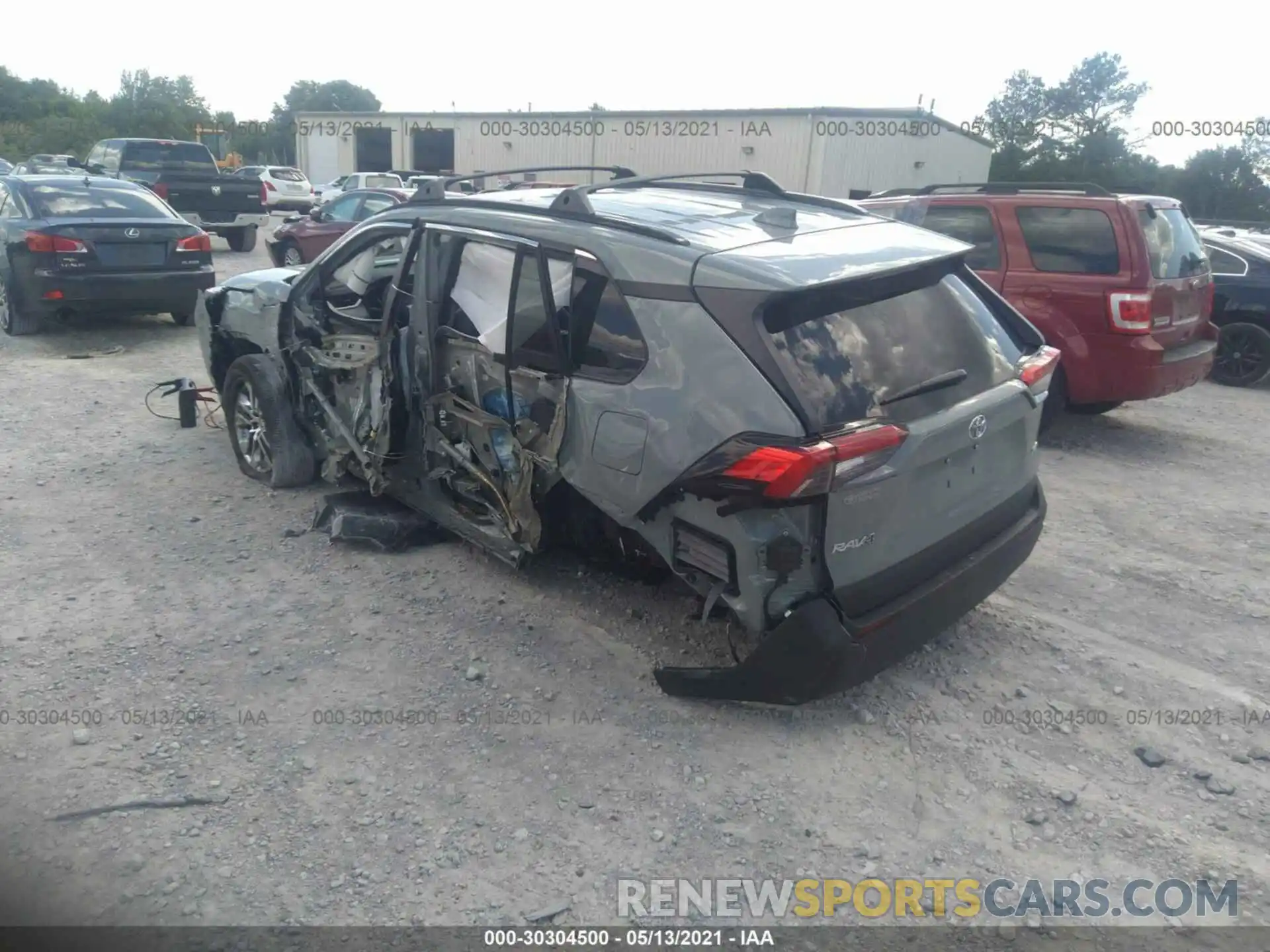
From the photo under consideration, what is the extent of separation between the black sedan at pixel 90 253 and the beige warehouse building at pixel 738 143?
1518 centimetres

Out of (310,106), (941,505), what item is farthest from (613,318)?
(310,106)

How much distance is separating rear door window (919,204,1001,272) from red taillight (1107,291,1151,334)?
0.95 m

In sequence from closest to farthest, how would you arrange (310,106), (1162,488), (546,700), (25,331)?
1. (546,700)
2. (1162,488)
3. (25,331)
4. (310,106)

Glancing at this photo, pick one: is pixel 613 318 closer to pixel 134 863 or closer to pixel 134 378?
pixel 134 863

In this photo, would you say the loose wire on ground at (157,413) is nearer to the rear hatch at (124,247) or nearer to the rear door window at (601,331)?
the rear hatch at (124,247)

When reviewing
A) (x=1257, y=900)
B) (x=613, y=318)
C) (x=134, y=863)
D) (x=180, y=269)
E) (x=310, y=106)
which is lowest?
(x=134, y=863)

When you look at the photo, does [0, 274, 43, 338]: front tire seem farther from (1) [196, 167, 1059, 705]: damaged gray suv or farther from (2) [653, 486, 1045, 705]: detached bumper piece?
(2) [653, 486, 1045, 705]: detached bumper piece

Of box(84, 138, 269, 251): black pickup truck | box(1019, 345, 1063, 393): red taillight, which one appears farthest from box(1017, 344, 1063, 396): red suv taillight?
box(84, 138, 269, 251): black pickup truck

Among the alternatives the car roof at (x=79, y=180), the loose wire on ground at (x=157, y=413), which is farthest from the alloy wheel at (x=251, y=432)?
the car roof at (x=79, y=180)

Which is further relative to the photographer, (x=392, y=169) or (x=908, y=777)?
(x=392, y=169)

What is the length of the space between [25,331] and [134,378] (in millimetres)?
2607

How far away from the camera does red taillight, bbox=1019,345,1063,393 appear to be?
390 centimetres

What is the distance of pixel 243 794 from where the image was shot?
3.23m

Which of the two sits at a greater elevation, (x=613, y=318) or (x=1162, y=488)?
(x=613, y=318)
